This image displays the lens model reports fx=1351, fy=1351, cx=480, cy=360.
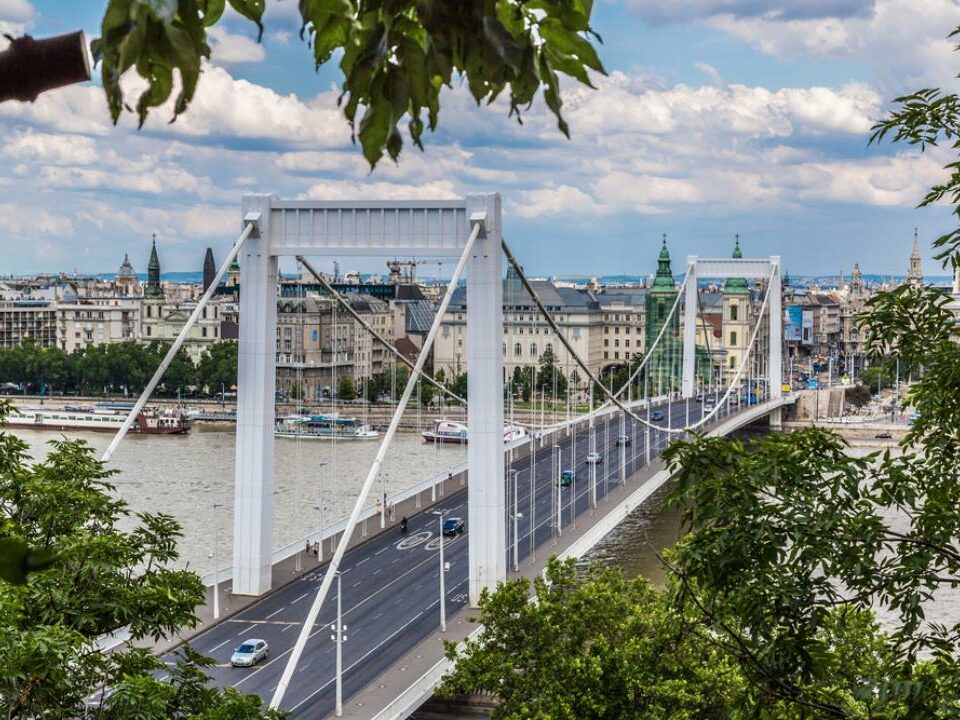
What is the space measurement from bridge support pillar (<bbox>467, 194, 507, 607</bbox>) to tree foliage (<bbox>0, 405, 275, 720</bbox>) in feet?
23.0

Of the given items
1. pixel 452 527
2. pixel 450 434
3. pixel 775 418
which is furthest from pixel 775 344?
pixel 452 527

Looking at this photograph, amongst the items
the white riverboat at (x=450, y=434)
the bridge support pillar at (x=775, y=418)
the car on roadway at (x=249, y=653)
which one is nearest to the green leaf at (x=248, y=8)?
the car on roadway at (x=249, y=653)

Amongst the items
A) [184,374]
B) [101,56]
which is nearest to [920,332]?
[101,56]

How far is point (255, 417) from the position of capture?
45.2ft

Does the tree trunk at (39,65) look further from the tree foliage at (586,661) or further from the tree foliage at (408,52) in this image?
the tree foliage at (586,661)

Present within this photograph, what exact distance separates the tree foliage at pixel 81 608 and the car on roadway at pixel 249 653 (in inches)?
202

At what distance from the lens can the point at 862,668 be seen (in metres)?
9.84

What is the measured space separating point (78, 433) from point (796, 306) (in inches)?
2155

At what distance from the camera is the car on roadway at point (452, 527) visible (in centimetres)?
1948

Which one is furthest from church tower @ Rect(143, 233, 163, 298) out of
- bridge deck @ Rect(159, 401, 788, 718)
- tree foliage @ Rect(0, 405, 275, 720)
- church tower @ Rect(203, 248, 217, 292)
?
tree foliage @ Rect(0, 405, 275, 720)

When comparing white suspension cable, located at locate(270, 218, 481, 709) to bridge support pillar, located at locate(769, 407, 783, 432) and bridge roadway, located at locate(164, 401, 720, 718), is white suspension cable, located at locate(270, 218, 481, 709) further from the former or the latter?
bridge support pillar, located at locate(769, 407, 783, 432)

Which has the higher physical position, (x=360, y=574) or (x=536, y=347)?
(x=536, y=347)

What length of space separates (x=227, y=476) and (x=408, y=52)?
2706 centimetres

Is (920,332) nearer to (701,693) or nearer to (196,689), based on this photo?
(196,689)
